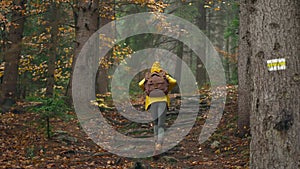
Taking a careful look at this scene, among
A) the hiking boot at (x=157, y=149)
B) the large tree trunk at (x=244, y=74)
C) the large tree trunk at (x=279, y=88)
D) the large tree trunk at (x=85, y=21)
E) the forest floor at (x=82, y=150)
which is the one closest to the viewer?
the large tree trunk at (x=279, y=88)

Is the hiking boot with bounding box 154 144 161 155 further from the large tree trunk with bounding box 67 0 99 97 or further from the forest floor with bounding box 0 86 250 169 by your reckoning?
the large tree trunk with bounding box 67 0 99 97

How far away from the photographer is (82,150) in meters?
10.6

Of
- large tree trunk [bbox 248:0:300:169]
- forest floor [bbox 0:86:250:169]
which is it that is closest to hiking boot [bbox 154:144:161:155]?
forest floor [bbox 0:86:250:169]

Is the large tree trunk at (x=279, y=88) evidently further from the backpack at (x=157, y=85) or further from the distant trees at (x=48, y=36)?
the backpack at (x=157, y=85)

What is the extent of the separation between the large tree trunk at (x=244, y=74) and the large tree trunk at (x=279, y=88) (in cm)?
625

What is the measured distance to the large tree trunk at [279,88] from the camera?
17.7ft

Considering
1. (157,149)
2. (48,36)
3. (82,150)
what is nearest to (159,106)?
(157,149)

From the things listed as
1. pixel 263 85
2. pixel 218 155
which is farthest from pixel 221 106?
pixel 263 85

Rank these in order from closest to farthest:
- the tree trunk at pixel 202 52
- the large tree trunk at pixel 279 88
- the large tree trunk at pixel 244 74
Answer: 1. the large tree trunk at pixel 279 88
2. the large tree trunk at pixel 244 74
3. the tree trunk at pixel 202 52

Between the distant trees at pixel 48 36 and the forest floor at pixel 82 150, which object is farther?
the distant trees at pixel 48 36

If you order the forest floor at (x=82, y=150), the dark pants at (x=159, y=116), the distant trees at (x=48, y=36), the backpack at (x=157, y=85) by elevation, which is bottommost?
the forest floor at (x=82, y=150)

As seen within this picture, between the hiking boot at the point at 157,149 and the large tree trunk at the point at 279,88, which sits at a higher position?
the large tree trunk at the point at 279,88

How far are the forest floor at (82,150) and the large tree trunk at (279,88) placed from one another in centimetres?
339

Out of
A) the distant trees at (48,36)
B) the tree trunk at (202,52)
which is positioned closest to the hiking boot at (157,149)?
the distant trees at (48,36)
